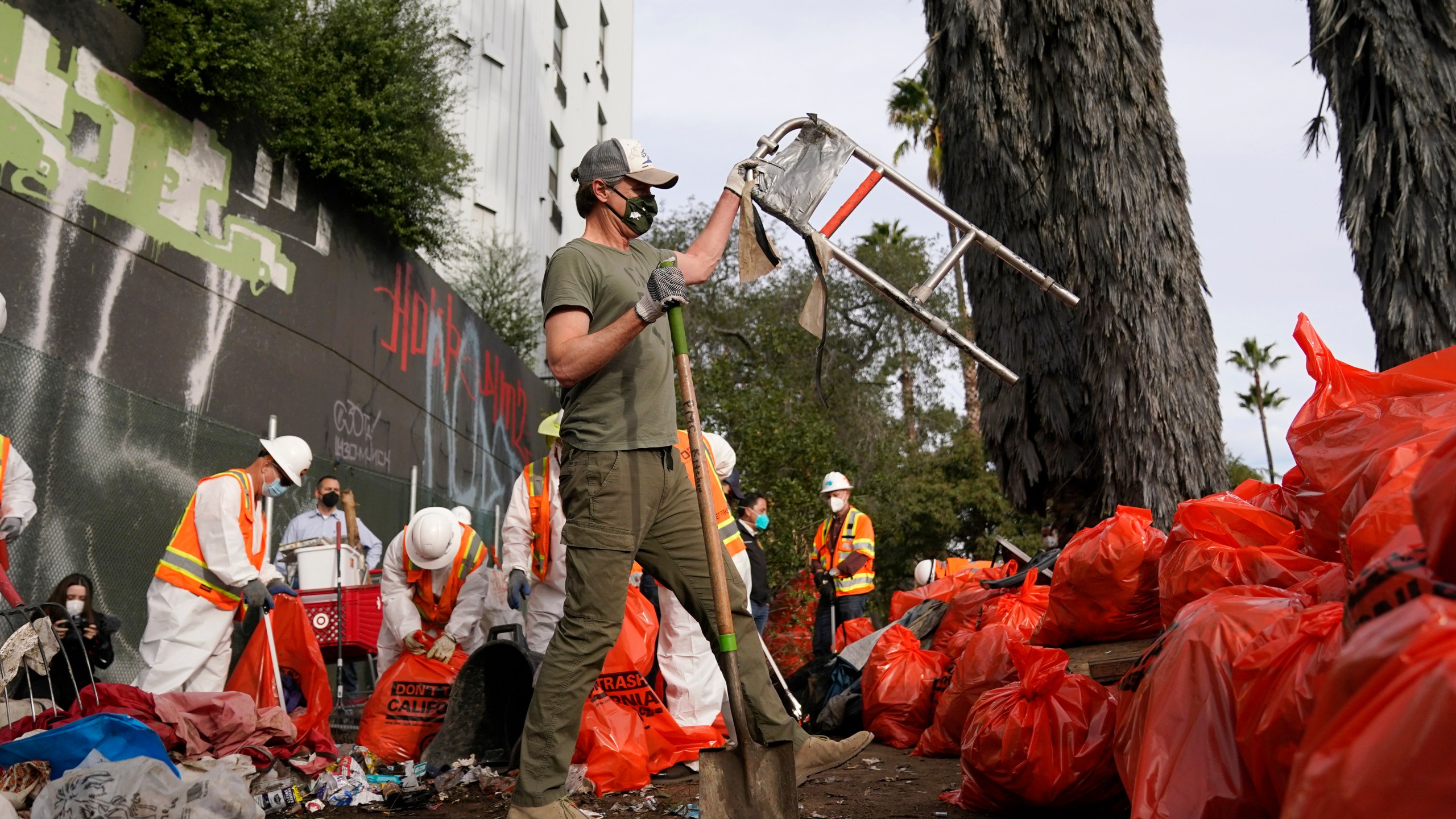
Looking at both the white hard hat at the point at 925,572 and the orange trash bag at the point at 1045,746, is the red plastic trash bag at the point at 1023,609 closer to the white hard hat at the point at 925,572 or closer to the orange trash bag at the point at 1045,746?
the orange trash bag at the point at 1045,746

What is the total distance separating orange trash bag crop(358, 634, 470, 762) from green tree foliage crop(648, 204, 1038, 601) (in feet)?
25.8

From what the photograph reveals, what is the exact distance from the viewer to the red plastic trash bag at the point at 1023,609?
5.11 meters

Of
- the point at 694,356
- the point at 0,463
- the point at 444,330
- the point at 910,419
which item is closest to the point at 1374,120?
the point at 0,463

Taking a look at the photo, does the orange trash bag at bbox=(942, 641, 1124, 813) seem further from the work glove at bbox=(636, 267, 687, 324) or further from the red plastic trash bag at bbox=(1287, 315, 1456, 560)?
the work glove at bbox=(636, 267, 687, 324)

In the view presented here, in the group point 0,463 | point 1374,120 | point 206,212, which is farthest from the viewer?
point 206,212

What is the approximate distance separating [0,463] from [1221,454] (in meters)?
7.08

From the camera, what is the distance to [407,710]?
5250 millimetres

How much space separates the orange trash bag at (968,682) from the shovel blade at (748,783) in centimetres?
171

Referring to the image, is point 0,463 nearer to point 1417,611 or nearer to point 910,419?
point 1417,611

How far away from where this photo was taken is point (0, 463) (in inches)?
205

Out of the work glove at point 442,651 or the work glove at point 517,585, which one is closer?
the work glove at point 517,585

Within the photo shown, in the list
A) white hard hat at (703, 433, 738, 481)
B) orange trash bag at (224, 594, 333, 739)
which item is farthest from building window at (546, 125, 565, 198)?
orange trash bag at (224, 594, 333, 739)

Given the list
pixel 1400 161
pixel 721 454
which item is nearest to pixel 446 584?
pixel 721 454

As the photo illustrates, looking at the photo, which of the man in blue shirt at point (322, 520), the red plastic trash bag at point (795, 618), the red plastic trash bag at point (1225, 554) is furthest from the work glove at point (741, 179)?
the red plastic trash bag at point (795, 618)
